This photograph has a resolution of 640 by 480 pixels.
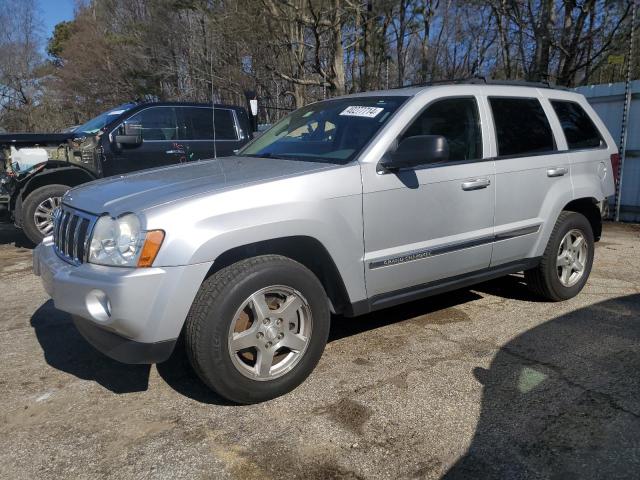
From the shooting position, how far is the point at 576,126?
4.68 m

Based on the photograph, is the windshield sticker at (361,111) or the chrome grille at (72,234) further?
the windshield sticker at (361,111)

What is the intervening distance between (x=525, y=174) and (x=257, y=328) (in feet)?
8.02

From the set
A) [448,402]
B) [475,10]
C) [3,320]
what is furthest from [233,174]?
[475,10]

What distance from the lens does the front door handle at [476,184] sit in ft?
12.2

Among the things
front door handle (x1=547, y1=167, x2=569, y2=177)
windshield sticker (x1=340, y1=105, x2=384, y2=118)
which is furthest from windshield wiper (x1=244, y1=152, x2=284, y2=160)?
front door handle (x1=547, y1=167, x2=569, y2=177)

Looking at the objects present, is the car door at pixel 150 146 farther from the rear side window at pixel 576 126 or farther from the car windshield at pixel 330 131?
the rear side window at pixel 576 126

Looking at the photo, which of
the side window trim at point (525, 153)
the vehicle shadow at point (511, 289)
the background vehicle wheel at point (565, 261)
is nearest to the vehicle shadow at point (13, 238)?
the vehicle shadow at point (511, 289)

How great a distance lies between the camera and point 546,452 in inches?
100

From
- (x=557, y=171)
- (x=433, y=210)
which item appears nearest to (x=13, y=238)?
(x=433, y=210)

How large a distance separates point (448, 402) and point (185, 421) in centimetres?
144

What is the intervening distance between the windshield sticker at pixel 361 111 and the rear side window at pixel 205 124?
15.4 ft

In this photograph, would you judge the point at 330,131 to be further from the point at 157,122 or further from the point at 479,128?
the point at 157,122

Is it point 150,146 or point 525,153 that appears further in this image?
point 150,146

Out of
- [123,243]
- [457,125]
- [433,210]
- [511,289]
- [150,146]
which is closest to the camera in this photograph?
[123,243]
